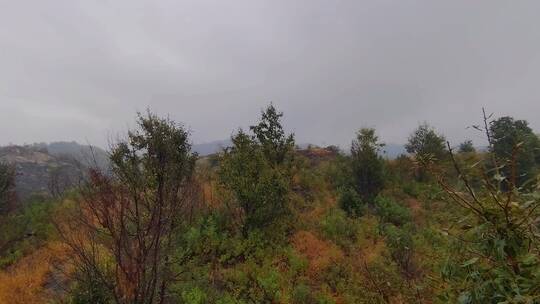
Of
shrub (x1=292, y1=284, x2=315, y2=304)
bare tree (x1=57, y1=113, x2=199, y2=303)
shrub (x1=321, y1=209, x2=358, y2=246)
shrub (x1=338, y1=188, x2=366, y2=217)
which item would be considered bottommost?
shrub (x1=292, y1=284, x2=315, y2=304)

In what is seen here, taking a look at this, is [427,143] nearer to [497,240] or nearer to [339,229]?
[339,229]

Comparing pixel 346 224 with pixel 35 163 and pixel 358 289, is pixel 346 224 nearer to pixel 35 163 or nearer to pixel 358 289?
pixel 358 289

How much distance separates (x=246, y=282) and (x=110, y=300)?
3904 mm

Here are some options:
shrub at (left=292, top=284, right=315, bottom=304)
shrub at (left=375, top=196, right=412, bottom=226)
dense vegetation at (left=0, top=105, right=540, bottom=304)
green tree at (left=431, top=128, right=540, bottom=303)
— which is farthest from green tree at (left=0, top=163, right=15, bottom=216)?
green tree at (left=431, top=128, right=540, bottom=303)

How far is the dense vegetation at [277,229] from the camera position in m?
2.43

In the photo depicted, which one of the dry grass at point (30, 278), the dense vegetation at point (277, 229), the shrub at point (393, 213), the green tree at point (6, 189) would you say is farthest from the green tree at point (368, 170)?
the green tree at point (6, 189)

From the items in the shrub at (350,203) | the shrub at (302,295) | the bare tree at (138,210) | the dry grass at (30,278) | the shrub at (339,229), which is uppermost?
the bare tree at (138,210)

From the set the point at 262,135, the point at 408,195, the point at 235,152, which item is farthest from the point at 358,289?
the point at 408,195

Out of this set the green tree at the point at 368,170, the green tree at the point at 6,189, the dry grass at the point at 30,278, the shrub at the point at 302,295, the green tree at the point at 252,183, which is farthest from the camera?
the green tree at the point at 368,170

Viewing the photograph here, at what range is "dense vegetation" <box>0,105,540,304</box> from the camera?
243 centimetres

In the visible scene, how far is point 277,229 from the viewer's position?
14797 mm

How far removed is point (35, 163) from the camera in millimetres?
91938

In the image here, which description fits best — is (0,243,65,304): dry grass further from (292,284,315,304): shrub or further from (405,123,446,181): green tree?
(405,123,446,181): green tree

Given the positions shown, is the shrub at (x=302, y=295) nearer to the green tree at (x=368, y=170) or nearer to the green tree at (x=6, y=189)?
the green tree at (x=368, y=170)
